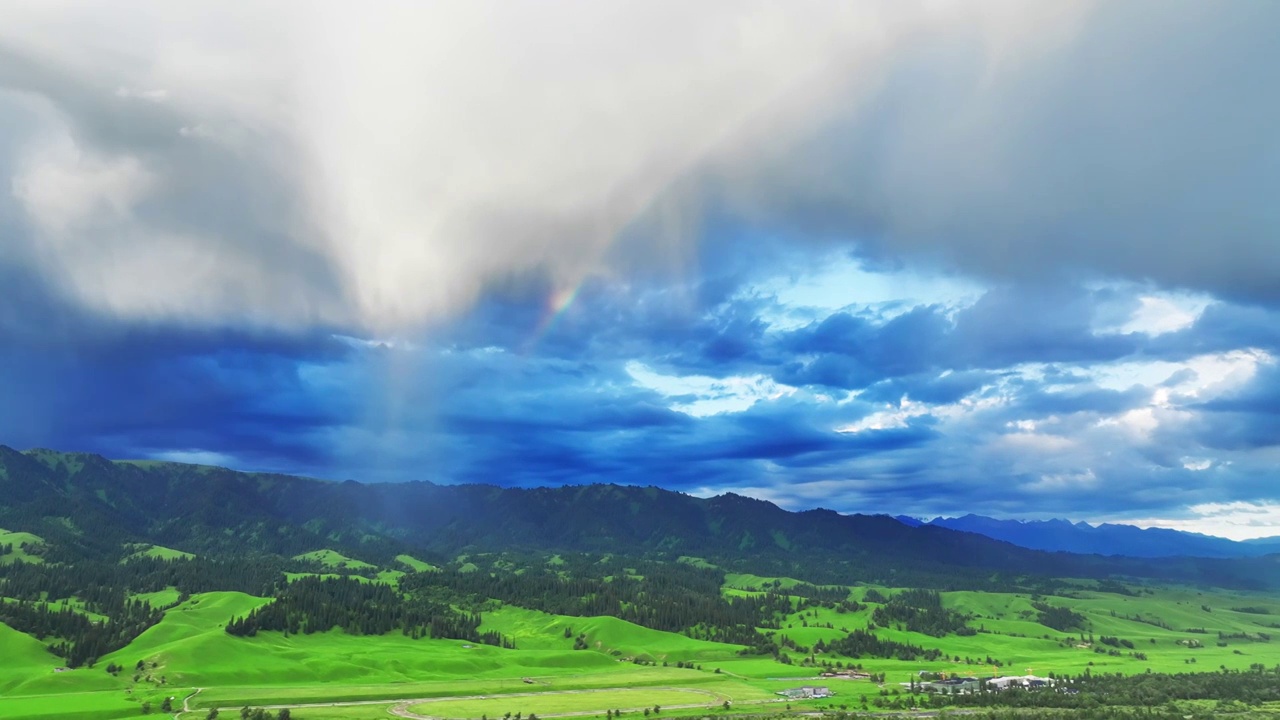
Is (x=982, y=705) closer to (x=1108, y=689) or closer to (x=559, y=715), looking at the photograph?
(x=1108, y=689)

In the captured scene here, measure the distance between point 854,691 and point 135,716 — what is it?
163556 millimetres

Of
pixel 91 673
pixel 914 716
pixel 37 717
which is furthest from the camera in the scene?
pixel 91 673

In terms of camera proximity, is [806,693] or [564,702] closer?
[564,702]

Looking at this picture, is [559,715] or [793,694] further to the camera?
[793,694]

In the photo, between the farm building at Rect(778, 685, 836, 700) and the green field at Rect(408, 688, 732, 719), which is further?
the farm building at Rect(778, 685, 836, 700)

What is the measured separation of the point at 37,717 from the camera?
479ft

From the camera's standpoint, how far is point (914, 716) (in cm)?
15712

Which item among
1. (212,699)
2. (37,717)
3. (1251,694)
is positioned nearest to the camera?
(37,717)

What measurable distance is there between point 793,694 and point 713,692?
67.0ft

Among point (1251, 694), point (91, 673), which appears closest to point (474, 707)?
point (91, 673)

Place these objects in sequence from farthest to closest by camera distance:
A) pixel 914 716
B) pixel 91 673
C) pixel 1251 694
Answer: pixel 91 673 < pixel 1251 694 < pixel 914 716

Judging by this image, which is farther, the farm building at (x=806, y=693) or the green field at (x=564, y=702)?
the farm building at (x=806, y=693)

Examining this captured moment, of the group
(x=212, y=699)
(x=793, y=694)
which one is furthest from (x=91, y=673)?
(x=793, y=694)

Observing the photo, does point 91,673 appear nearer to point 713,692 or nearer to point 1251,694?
point 713,692
